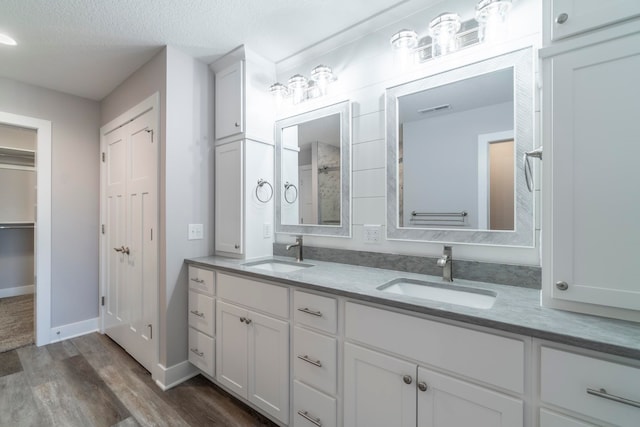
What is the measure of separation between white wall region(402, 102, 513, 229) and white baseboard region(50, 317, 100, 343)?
3316 millimetres

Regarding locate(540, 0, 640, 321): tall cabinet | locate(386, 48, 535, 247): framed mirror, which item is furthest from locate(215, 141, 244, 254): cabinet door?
locate(540, 0, 640, 321): tall cabinet

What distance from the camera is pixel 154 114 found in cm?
209

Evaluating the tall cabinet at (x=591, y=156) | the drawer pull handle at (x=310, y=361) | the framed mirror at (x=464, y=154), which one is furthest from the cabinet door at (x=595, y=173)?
the drawer pull handle at (x=310, y=361)

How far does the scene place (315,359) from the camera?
4.46ft

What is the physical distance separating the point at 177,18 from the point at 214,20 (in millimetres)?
220

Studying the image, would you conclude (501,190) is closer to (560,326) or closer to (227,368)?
(560,326)

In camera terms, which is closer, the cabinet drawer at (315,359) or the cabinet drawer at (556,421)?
the cabinet drawer at (556,421)

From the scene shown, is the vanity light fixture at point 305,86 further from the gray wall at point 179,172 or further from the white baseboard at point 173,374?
the white baseboard at point 173,374

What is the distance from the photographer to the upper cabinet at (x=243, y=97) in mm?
2104

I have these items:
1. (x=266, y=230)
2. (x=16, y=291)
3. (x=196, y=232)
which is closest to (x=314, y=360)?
(x=266, y=230)

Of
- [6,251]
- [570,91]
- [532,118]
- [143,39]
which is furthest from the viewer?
[6,251]

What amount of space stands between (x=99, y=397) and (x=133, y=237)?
1143mm

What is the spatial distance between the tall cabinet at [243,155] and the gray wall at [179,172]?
0.30ft

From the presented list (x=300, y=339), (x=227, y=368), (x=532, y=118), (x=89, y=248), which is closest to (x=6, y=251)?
(x=89, y=248)
